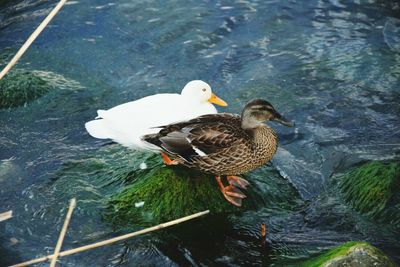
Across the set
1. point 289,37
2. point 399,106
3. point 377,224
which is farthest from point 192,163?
point 289,37

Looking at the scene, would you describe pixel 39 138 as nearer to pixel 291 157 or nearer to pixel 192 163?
pixel 192 163

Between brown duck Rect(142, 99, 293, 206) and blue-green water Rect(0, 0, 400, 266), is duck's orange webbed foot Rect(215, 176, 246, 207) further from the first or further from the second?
blue-green water Rect(0, 0, 400, 266)

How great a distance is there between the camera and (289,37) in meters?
8.40

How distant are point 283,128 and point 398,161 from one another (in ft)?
5.03

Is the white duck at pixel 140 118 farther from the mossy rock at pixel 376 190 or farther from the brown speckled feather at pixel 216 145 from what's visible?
the mossy rock at pixel 376 190

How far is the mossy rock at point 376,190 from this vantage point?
5164mm

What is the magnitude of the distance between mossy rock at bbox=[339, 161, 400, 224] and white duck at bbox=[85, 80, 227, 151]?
1581 mm

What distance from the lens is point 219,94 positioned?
290 inches

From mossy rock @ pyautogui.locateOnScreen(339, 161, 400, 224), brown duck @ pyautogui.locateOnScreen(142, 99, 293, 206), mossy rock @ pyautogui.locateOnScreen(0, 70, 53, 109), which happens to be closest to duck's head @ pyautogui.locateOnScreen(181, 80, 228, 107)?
brown duck @ pyautogui.locateOnScreen(142, 99, 293, 206)

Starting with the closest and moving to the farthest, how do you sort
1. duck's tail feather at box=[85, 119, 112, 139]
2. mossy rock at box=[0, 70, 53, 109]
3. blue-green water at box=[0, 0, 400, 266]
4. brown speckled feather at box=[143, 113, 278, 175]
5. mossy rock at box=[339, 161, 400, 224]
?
blue-green water at box=[0, 0, 400, 266] → mossy rock at box=[339, 161, 400, 224] → brown speckled feather at box=[143, 113, 278, 175] → duck's tail feather at box=[85, 119, 112, 139] → mossy rock at box=[0, 70, 53, 109]

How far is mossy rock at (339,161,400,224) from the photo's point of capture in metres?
5.16

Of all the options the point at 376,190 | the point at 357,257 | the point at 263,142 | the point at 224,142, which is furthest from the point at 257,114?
the point at 357,257

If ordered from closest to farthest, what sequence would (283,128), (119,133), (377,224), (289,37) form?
(377,224)
(119,133)
(283,128)
(289,37)

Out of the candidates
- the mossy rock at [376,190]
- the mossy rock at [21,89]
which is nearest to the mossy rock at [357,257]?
the mossy rock at [376,190]
